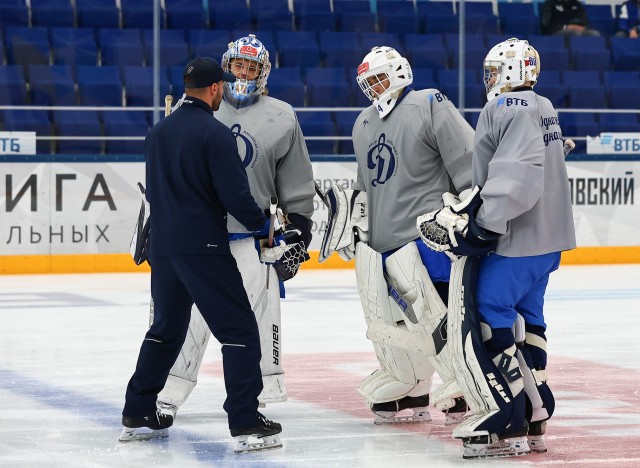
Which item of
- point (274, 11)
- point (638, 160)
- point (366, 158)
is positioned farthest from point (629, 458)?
point (274, 11)

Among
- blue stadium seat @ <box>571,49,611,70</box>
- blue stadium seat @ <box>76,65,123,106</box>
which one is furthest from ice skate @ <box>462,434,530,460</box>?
blue stadium seat @ <box>571,49,611,70</box>

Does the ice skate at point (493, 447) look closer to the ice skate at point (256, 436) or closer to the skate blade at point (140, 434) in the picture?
the ice skate at point (256, 436)

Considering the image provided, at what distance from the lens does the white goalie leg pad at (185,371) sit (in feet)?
17.6

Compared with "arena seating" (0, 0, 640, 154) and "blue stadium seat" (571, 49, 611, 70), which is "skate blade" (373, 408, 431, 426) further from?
"blue stadium seat" (571, 49, 611, 70)

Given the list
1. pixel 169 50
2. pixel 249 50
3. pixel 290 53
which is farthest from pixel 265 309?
pixel 290 53

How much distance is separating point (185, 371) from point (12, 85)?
964cm

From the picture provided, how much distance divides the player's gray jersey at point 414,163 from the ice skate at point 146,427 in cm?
117

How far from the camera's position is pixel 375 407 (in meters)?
5.46

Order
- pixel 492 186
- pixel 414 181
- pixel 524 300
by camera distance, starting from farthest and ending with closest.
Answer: pixel 414 181 < pixel 524 300 < pixel 492 186

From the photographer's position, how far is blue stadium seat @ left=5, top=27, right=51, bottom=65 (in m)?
15.0

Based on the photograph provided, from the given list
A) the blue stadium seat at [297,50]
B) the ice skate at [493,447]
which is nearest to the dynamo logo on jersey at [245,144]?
the ice skate at [493,447]

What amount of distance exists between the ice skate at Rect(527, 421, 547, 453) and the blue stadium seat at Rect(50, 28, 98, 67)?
37.3 feet

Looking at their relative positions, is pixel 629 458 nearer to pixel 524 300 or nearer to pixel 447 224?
pixel 524 300

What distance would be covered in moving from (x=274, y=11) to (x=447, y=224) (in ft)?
40.5
